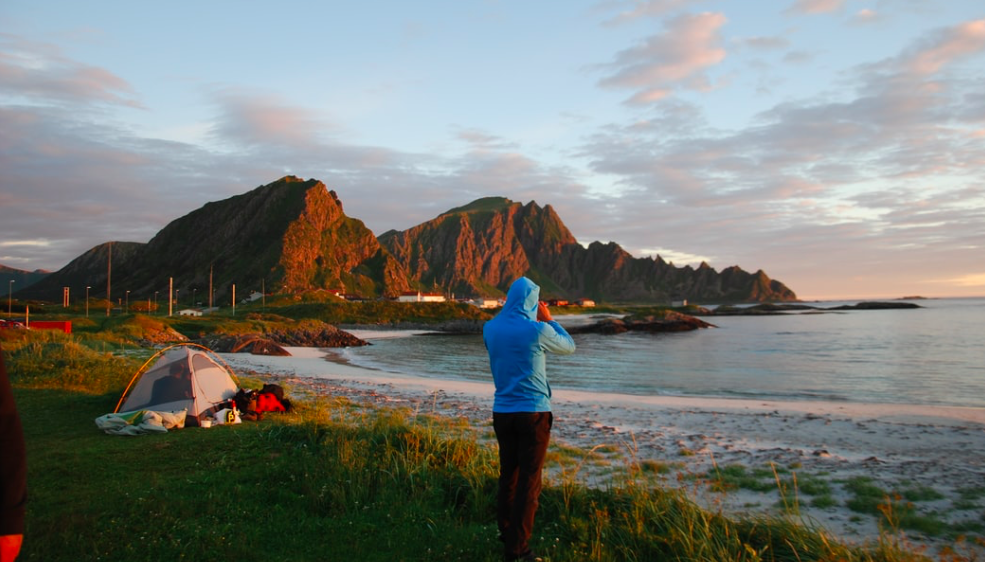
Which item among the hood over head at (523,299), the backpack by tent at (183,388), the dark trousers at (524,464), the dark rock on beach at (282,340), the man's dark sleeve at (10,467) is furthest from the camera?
the dark rock on beach at (282,340)

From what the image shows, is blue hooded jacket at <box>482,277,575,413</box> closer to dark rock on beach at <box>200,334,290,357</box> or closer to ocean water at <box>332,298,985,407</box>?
ocean water at <box>332,298,985,407</box>

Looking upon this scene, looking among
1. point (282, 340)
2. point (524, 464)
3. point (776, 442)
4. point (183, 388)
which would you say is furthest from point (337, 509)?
point (282, 340)

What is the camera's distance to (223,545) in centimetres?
634

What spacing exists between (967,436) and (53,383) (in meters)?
25.3

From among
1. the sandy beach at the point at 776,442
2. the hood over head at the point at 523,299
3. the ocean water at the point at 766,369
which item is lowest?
the ocean water at the point at 766,369

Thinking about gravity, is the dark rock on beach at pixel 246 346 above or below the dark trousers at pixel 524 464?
below

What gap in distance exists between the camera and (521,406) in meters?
5.96

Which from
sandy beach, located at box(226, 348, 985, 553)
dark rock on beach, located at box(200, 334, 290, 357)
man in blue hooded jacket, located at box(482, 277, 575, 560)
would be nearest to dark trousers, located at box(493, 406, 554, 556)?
man in blue hooded jacket, located at box(482, 277, 575, 560)

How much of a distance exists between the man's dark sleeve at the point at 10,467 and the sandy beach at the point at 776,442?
6937mm

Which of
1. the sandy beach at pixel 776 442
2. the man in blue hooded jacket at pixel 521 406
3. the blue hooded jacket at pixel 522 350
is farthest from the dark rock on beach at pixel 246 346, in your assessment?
the blue hooded jacket at pixel 522 350

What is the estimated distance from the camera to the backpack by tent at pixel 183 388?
1366 cm

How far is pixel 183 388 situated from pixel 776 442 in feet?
46.8

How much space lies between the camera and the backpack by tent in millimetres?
13664

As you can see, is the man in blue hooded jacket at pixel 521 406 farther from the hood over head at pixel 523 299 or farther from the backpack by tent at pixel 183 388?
the backpack by tent at pixel 183 388
